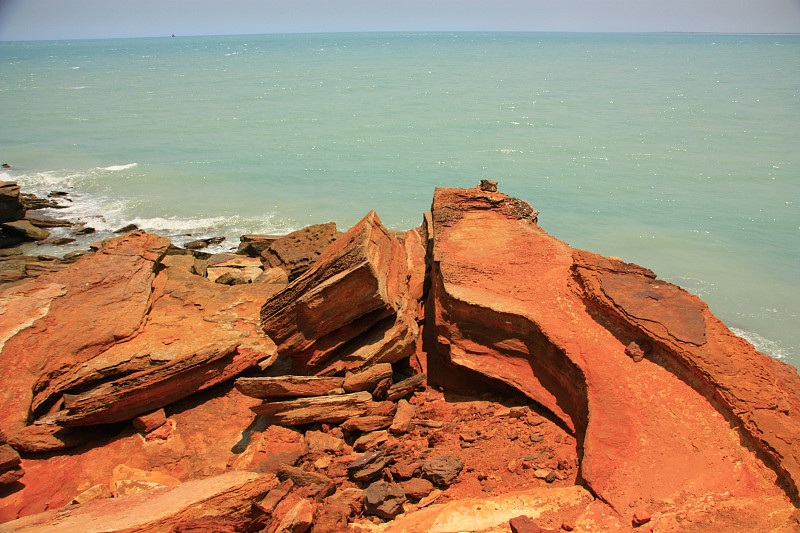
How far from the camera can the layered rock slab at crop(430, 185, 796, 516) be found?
10.6 feet

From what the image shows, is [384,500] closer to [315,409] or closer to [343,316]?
[315,409]

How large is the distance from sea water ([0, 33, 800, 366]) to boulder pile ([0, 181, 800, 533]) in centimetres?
617

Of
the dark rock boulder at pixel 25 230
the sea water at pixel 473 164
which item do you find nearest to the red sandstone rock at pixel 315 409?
the sea water at pixel 473 164

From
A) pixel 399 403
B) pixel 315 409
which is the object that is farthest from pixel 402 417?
pixel 315 409

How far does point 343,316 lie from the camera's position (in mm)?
4832

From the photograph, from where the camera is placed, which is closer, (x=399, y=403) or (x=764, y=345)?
(x=399, y=403)

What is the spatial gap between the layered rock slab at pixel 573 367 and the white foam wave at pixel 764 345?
5.27 metres

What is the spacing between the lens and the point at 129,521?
3.03m

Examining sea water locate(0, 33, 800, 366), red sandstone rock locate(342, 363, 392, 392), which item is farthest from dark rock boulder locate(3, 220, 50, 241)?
red sandstone rock locate(342, 363, 392, 392)

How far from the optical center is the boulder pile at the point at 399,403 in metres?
3.22

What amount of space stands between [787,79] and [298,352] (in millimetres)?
48162

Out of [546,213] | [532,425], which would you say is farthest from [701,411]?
[546,213]

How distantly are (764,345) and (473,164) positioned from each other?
1217 cm

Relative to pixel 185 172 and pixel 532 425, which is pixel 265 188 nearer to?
pixel 185 172
